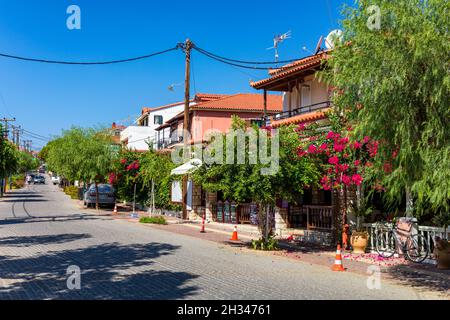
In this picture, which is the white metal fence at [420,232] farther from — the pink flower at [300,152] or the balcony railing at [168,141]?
the balcony railing at [168,141]

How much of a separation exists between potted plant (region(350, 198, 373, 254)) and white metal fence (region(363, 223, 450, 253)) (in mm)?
254

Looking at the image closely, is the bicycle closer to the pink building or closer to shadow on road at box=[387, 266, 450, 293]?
shadow on road at box=[387, 266, 450, 293]

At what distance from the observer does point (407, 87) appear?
7.52m

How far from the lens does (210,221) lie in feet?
81.9

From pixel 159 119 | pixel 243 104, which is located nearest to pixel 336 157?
pixel 243 104

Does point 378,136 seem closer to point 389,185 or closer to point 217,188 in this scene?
point 389,185

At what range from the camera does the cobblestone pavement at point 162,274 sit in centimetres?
794

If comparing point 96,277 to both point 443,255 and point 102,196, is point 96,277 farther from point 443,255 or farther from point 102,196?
point 102,196

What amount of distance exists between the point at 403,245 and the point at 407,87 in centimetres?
650

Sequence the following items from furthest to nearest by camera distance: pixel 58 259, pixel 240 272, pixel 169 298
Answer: pixel 58 259 → pixel 240 272 → pixel 169 298

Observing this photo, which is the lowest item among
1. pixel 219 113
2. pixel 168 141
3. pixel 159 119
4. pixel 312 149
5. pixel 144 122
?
pixel 312 149

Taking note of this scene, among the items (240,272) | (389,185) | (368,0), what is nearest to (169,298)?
(240,272)

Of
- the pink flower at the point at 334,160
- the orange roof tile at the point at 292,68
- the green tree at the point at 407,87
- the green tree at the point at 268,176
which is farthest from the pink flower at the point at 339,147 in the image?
the orange roof tile at the point at 292,68

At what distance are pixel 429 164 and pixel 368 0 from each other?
316 cm
